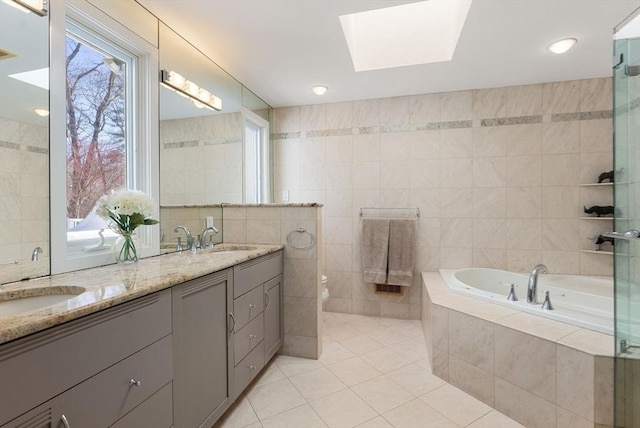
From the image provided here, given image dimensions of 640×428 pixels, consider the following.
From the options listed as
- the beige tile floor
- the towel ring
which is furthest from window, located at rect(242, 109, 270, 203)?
the beige tile floor

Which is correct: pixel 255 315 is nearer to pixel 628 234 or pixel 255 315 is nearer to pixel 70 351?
pixel 70 351

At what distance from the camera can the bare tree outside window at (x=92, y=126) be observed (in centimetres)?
145

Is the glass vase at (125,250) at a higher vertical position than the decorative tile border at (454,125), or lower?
lower

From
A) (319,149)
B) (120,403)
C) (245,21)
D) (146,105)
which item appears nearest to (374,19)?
(245,21)

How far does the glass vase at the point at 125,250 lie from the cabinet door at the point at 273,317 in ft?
2.61

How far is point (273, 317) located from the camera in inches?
84.7

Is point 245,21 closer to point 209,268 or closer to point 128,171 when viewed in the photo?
point 128,171

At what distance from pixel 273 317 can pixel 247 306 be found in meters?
0.44

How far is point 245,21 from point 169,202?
4.11ft

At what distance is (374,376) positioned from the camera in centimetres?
206

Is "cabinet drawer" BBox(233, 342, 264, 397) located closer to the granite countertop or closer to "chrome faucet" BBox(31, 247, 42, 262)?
the granite countertop

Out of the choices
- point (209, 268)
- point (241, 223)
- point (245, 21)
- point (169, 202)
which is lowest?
point (209, 268)

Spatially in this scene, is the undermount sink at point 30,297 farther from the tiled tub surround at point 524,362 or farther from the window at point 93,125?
the tiled tub surround at point 524,362

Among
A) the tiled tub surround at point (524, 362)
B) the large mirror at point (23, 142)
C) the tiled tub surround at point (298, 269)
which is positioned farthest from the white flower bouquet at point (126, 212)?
the tiled tub surround at point (524, 362)
